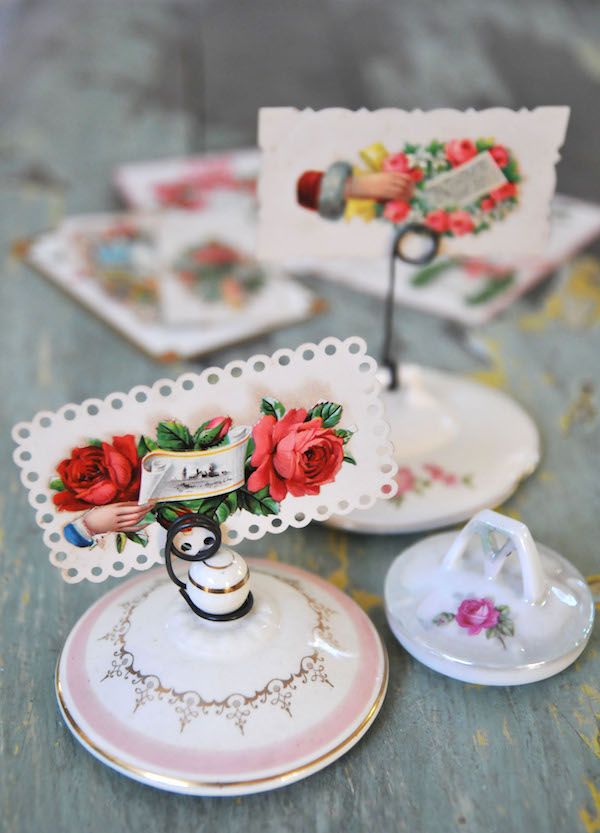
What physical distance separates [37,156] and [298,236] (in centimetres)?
98

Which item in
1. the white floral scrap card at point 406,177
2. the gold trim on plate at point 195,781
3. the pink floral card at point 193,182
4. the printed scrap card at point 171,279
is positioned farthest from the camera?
the pink floral card at point 193,182

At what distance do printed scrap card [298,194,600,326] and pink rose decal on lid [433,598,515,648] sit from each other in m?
0.64

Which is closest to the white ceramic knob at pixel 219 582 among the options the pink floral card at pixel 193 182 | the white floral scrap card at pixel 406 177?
the white floral scrap card at pixel 406 177

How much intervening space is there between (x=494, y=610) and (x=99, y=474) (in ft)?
1.12

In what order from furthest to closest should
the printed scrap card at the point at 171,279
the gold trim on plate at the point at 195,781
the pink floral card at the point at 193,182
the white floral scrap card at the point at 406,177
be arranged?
the pink floral card at the point at 193,182 < the printed scrap card at the point at 171,279 < the white floral scrap card at the point at 406,177 < the gold trim on plate at the point at 195,781

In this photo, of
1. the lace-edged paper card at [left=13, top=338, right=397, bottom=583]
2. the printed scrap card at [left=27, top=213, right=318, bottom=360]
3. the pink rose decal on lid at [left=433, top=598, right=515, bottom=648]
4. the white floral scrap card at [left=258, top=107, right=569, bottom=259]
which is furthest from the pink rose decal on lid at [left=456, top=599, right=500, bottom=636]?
the printed scrap card at [left=27, top=213, right=318, bottom=360]

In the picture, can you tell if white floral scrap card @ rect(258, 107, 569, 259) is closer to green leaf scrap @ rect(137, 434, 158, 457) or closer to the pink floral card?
green leaf scrap @ rect(137, 434, 158, 457)

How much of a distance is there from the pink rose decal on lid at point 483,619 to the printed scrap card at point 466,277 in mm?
636

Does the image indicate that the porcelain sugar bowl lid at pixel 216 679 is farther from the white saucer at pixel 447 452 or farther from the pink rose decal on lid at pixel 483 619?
the white saucer at pixel 447 452

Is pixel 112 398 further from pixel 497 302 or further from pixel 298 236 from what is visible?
pixel 497 302

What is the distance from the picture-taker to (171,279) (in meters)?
1.41

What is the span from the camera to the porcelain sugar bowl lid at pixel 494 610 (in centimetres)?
74

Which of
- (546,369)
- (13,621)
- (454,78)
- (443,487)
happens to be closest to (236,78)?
(454,78)

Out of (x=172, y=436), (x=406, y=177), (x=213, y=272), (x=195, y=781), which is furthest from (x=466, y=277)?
(x=195, y=781)
